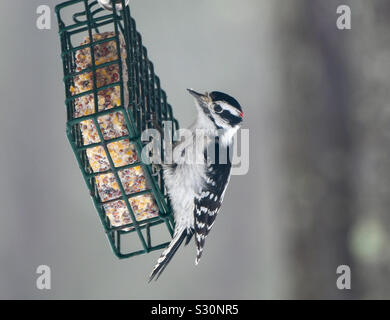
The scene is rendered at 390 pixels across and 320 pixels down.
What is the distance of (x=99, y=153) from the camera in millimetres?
3787

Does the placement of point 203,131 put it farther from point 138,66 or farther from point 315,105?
point 315,105

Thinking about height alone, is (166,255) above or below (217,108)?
below

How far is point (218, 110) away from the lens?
169 inches

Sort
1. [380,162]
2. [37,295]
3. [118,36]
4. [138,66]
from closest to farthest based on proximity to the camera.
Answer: [380,162] < [118,36] < [138,66] < [37,295]

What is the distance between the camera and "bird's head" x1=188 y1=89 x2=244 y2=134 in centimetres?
425

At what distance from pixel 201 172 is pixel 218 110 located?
0.45m

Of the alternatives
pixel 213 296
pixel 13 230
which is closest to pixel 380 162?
pixel 213 296

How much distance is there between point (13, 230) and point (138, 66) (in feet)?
11.7
